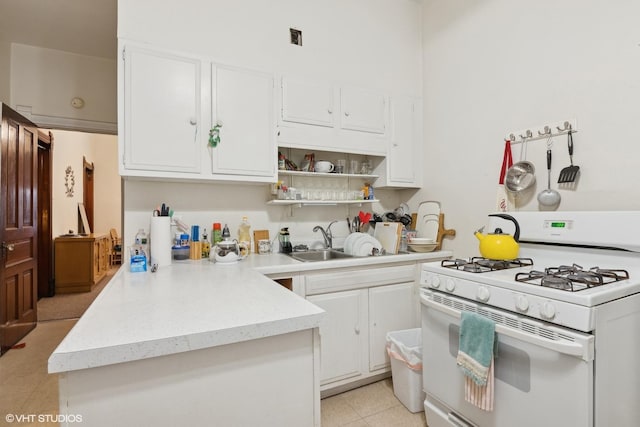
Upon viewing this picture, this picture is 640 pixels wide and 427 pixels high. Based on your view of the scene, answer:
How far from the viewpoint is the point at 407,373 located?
1.94m

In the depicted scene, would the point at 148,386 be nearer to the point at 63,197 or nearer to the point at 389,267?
the point at 389,267

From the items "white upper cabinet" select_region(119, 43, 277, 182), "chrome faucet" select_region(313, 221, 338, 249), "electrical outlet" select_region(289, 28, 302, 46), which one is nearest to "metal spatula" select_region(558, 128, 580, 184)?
"chrome faucet" select_region(313, 221, 338, 249)

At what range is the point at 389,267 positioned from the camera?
2.27 metres

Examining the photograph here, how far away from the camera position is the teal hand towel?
52.1 inches

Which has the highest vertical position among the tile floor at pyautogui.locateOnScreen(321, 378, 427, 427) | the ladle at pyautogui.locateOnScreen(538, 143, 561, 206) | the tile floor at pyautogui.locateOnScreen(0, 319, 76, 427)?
the ladle at pyautogui.locateOnScreen(538, 143, 561, 206)

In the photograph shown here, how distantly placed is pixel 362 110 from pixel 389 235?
1.03m

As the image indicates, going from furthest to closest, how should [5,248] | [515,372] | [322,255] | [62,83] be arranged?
[62,83] → [5,248] → [322,255] → [515,372]

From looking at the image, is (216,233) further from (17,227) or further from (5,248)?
(17,227)

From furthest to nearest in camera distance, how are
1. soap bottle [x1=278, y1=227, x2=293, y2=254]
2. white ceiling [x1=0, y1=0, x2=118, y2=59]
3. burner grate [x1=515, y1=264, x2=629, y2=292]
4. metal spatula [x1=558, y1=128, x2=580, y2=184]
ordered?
white ceiling [x1=0, y1=0, x2=118, y2=59] < soap bottle [x1=278, y1=227, x2=293, y2=254] < metal spatula [x1=558, y1=128, x2=580, y2=184] < burner grate [x1=515, y1=264, x2=629, y2=292]

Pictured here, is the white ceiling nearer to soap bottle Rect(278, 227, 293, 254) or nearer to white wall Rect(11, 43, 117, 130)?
white wall Rect(11, 43, 117, 130)

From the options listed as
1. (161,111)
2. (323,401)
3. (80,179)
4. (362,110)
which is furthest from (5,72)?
(323,401)

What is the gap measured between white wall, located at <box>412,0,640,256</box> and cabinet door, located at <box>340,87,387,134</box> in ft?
1.59

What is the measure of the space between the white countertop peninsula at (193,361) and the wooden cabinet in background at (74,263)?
429 cm

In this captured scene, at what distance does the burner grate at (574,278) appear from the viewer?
1.23m
